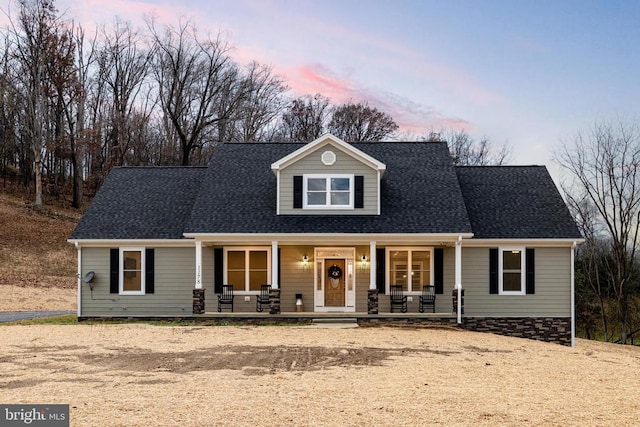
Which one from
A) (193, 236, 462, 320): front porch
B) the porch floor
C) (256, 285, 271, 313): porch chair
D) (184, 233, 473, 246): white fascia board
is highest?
(184, 233, 473, 246): white fascia board

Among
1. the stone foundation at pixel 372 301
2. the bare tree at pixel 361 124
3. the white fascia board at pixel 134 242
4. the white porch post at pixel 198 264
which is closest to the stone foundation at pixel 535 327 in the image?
the stone foundation at pixel 372 301

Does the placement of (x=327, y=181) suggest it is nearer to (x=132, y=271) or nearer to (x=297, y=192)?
(x=297, y=192)

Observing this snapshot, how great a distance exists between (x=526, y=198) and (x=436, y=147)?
12.8ft

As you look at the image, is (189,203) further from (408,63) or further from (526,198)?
(526,198)

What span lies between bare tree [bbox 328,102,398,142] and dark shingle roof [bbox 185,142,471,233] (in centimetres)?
2455

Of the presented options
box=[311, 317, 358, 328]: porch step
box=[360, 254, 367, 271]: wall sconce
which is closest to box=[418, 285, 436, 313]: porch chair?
box=[360, 254, 367, 271]: wall sconce

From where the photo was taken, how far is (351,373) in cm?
1196

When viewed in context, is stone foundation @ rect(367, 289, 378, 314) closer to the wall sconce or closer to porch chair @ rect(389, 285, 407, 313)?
porch chair @ rect(389, 285, 407, 313)

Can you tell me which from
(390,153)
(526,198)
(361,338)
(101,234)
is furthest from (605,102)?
(101,234)

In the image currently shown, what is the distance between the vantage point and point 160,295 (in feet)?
73.7

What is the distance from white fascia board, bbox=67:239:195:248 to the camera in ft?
73.0

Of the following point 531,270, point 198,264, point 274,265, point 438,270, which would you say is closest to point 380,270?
point 438,270

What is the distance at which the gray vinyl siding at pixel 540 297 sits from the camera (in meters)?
21.9

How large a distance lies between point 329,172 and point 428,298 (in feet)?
17.2
